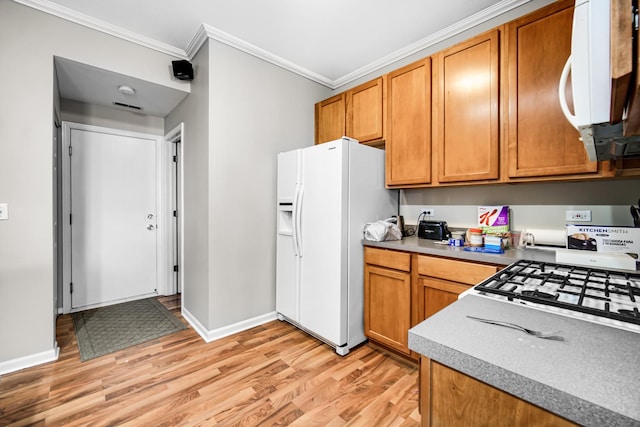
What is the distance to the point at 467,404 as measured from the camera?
63cm

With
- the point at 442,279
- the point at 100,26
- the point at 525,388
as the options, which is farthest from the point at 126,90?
the point at 525,388

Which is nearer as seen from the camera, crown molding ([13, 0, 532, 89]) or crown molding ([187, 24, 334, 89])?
crown molding ([13, 0, 532, 89])

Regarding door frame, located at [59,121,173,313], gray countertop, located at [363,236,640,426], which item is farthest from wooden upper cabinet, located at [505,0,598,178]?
door frame, located at [59,121,173,313]

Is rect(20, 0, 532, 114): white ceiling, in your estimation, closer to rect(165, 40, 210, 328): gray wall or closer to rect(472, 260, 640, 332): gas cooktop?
rect(165, 40, 210, 328): gray wall

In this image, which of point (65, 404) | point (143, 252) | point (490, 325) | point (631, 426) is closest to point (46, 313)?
point (65, 404)

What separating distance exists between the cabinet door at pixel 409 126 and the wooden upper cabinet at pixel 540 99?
0.56 m

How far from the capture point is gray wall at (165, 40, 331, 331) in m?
2.53

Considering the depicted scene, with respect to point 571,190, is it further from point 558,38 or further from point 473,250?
point 558,38

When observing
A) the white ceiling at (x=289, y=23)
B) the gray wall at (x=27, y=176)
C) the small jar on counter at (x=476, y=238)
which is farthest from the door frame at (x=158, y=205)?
the small jar on counter at (x=476, y=238)

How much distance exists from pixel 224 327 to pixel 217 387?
28.7 inches

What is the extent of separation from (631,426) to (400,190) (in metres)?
2.49

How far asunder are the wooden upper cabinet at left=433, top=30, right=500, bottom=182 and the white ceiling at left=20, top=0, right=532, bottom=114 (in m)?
0.40

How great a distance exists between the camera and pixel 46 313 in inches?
85.0

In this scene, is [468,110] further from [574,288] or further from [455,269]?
[574,288]
